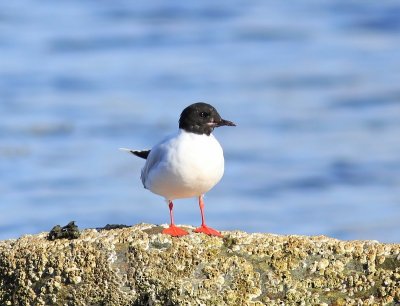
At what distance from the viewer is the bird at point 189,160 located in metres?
7.04

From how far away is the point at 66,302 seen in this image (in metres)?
6.02

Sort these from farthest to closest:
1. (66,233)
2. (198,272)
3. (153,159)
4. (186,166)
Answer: (153,159), (186,166), (66,233), (198,272)

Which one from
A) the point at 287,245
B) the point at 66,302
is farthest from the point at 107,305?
the point at 287,245

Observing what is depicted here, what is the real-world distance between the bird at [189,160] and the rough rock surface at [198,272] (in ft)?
2.29

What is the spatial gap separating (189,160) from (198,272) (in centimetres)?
122

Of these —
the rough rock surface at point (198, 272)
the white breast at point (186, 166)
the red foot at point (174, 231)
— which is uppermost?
the white breast at point (186, 166)

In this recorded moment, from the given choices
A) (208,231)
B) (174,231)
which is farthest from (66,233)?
(208,231)

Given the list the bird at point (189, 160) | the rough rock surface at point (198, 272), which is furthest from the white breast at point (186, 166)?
the rough rock surface at point (198, 272)

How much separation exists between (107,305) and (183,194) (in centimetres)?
147

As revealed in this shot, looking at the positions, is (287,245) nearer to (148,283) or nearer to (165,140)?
(148,283)

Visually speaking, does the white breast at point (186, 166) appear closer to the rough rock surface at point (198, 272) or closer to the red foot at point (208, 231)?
the red foot at point (208, 231)

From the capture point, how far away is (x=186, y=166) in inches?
277

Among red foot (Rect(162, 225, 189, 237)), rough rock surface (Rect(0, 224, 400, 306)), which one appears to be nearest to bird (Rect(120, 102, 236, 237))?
red foot (Rect(162, 225, 189, 237))

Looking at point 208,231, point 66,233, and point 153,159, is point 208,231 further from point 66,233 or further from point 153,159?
point 153,159
